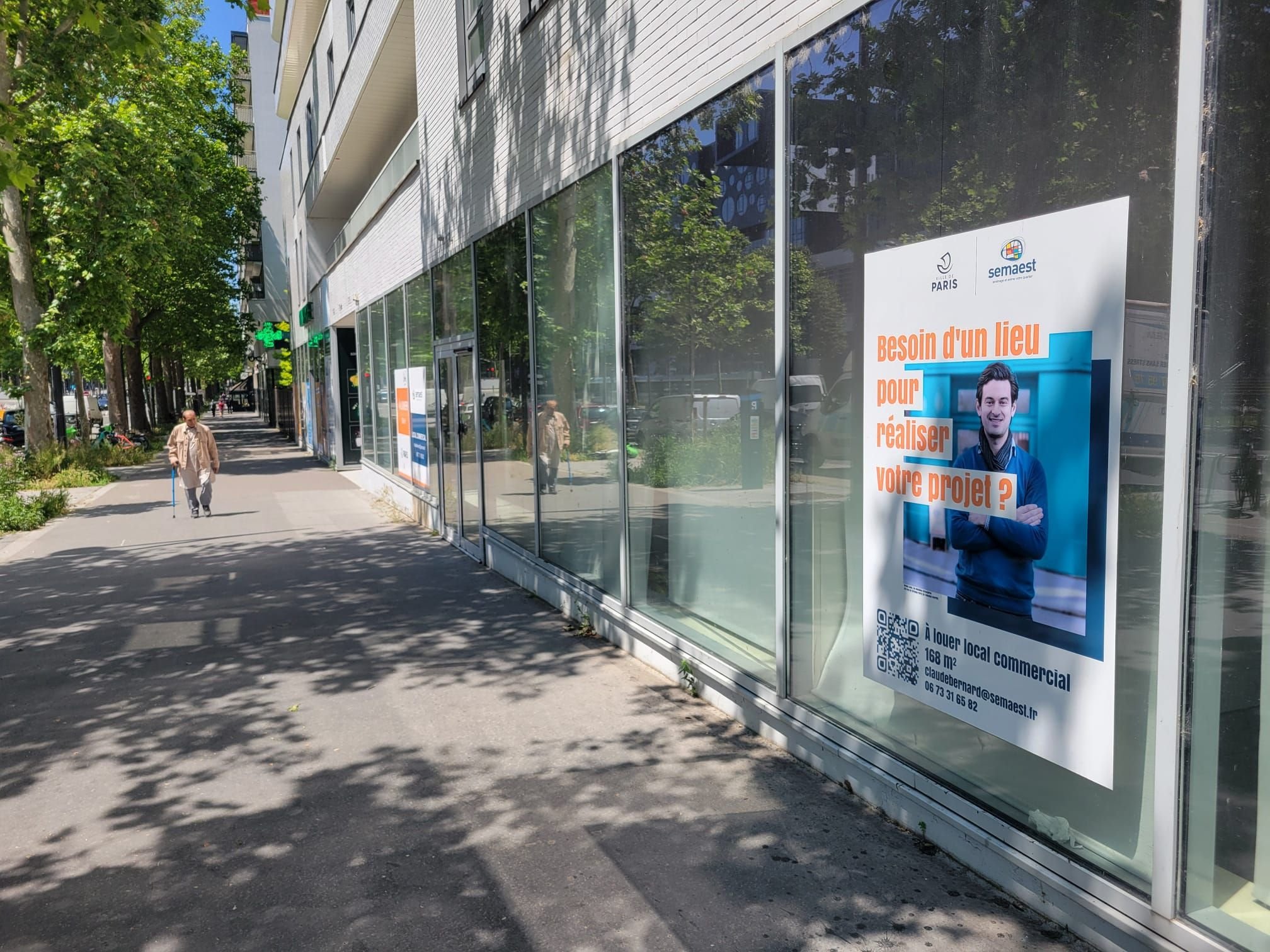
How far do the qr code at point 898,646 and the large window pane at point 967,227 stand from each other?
5.0 inches

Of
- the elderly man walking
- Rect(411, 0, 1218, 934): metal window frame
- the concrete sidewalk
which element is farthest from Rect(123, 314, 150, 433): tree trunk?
Rect(411, 0, 1218, 934): metal window frame

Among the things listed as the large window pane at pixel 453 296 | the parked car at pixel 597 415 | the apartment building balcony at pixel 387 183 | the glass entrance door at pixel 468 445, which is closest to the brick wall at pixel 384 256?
the apartment building balcony at pixel 387 183

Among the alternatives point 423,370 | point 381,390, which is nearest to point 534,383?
point 423,370

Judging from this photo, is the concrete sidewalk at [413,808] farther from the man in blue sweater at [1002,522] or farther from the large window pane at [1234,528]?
the man in blue sweater at [1002,522]

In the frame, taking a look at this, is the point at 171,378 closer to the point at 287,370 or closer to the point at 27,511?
the point at 287,370

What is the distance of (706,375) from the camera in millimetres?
5664

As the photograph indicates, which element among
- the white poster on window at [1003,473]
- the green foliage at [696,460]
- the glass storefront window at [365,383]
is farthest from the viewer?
the glass storefront window at [365,383]

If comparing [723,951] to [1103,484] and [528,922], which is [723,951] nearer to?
[528,922]

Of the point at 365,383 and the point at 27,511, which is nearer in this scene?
the point at 27,511

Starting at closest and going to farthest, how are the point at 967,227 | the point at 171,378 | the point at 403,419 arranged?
1. the point at 967,227
2. the point at 403,419
3. the point at 171,378

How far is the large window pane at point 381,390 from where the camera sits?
16.7 meters

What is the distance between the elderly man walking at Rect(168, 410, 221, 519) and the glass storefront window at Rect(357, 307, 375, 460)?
4085 millimetres

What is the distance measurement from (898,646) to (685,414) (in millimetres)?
2290

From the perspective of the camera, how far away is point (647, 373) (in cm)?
645
